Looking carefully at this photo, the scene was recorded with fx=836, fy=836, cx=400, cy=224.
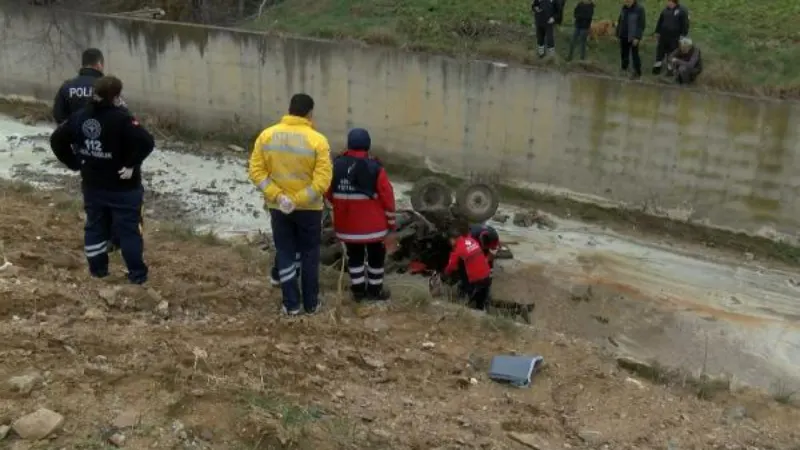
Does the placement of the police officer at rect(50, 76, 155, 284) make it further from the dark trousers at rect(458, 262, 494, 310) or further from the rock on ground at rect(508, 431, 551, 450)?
the dark trousers at rect(458, 262, 494, 310)

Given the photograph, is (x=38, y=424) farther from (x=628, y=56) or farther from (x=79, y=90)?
(x=628, y=56)

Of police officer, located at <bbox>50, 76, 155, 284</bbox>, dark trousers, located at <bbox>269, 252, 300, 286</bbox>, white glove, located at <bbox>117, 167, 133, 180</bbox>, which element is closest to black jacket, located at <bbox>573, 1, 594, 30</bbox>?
dark trousers, located at <bbox>269, 252, 300, 286</bbox>

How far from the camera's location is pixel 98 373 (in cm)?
459

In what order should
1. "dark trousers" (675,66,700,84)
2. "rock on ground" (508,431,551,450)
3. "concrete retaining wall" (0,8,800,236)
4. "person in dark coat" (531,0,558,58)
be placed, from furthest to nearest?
"person in dark coat" (531,0,558,58) < "dark trousers" (675,66,700,84) < "concrete retaining wall" (0,8,800,236) < "rock on ground" (508,431,551,450)

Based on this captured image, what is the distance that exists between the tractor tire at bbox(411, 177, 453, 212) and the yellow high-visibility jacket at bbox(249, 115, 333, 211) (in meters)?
4.75

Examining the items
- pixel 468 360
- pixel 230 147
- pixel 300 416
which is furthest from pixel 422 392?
pixel 230 147

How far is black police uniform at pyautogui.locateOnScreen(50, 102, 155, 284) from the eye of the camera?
5988mm

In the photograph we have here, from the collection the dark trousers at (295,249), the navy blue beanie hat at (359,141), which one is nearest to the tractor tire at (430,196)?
the navy blue beanie hat at (359,141)

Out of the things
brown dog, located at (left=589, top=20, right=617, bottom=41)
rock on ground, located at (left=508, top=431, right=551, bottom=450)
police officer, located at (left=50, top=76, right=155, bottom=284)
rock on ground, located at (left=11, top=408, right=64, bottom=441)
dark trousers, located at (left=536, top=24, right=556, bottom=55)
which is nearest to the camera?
rock on ground, located at (left=11, top=408, right=64, bottom=441)

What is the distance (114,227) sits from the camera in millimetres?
6289

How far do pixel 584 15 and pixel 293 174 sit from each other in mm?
9633

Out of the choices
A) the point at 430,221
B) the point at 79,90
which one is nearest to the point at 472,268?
the point at 430,221

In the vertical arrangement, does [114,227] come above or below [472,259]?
above

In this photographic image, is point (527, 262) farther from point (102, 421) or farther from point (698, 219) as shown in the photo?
point (102, 421)
